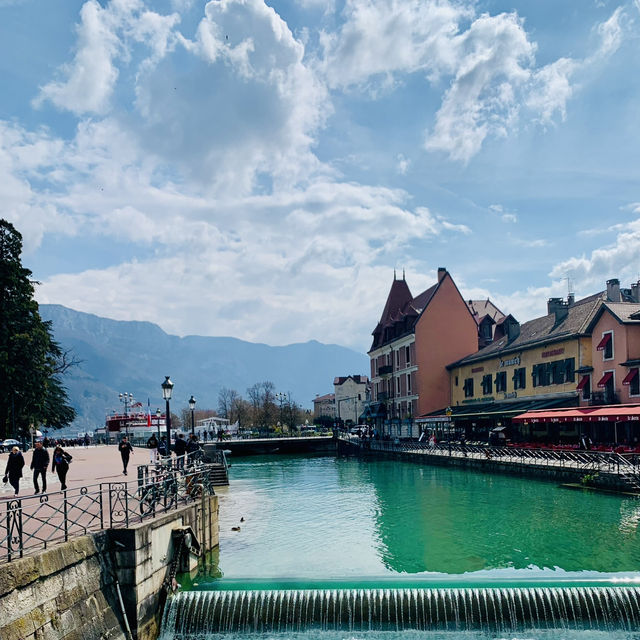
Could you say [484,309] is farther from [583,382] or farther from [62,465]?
[62,465]

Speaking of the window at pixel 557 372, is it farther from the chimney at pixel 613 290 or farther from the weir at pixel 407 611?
the weir at pixel 407 611

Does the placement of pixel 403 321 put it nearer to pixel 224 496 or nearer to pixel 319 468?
pixel 319 468

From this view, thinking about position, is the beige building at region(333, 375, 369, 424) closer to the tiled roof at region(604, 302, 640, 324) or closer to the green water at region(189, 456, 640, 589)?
the tiled roof at region(604, 302, 640, 324)

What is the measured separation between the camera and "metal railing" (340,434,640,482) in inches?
1310

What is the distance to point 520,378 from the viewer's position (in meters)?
55.4

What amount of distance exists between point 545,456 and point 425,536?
61.9 feet

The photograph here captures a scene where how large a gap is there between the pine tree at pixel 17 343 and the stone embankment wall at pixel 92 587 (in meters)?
35.8

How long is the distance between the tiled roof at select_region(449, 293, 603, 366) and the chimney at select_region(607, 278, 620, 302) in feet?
2.63

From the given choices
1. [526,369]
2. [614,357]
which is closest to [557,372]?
[526,369]

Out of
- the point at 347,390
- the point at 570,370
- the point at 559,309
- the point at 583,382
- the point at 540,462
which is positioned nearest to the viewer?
the point at 540,462

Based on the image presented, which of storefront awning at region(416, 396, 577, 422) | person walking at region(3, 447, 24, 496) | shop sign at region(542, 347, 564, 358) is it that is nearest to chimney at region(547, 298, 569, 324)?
shop sign at region(542, 347, 564, 358)

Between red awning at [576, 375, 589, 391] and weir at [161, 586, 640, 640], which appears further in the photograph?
red awning at [576, 375, 589, 391]

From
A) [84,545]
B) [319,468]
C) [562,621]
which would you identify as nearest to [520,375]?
[319,468]

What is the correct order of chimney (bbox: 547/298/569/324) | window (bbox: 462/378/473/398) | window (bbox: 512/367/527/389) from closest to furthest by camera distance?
chimney (bbox: 547/298/569/324) → window (bbox: 512/367/527/389) → window (bbox: 462/378/473/398)
